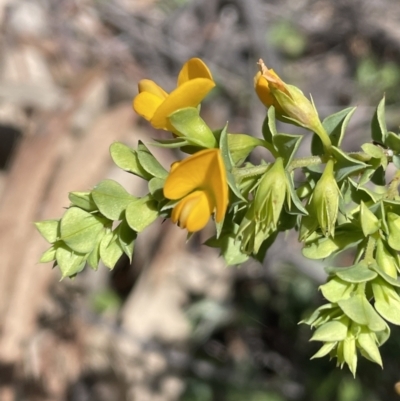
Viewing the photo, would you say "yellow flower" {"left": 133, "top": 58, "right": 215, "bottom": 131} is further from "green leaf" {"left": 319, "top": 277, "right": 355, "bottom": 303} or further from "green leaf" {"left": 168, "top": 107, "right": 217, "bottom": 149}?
"green leaf" {"left": 319, "top": 277, "right": 355, "bottom": 303}

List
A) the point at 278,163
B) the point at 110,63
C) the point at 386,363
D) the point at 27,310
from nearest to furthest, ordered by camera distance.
→ the point at 278,163, the point at 386,363, the point at 27,310, the point at 110,63

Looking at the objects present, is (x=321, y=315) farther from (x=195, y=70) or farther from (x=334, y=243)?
(x=195, y=70)

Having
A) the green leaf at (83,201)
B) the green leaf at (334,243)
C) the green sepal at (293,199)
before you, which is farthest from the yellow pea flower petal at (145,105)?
the green leaf at (334,243)

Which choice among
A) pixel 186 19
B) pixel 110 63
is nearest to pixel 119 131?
pixel 110 63

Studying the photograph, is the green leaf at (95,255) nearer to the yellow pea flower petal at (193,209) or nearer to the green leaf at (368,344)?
the yellow pea flower petal at (193,209)

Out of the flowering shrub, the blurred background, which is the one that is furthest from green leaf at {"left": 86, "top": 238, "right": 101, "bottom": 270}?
the blurred background

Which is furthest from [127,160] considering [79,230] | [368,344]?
[368,344]

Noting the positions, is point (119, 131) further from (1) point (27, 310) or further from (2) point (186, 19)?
(2) point (186, 19)
